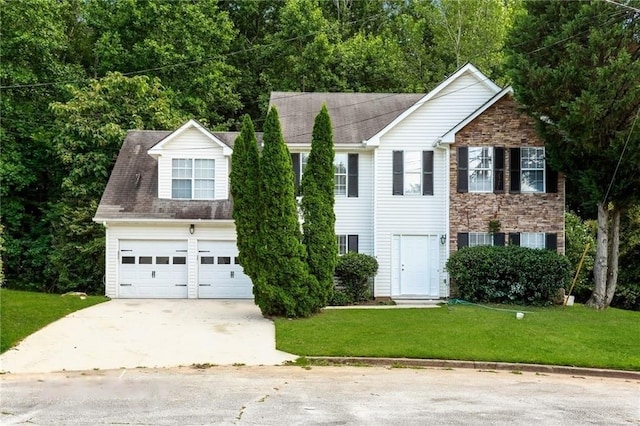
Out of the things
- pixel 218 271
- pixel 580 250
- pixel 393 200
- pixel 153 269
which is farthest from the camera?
pixel 580 250

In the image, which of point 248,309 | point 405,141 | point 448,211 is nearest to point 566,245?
point 448,211

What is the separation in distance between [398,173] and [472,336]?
27.7 ft

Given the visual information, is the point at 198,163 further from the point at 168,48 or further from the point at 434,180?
the point at 168,48

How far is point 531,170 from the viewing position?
2097cm

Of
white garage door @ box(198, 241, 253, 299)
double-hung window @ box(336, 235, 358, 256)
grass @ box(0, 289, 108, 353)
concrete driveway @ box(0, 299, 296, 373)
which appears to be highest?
double-hung window @ box(336, 235, 358, 256)

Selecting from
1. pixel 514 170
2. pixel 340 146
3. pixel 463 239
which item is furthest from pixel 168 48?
pixel 514 170

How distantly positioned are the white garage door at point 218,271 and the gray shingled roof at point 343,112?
448 cm

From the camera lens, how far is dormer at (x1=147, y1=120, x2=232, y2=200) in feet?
72.8

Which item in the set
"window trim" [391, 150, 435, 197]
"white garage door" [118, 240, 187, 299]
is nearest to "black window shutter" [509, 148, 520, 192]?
"window trim" [391, 150, 435, 197]

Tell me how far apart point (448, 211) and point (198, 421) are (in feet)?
48.7

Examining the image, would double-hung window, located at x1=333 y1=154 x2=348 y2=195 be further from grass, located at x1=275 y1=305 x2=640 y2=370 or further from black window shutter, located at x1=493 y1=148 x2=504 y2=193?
grass, located at x1=275 y1=305 x2=640 y2=370

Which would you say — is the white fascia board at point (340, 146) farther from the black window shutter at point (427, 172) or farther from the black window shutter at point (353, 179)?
the black window shutter at point (427, 172)

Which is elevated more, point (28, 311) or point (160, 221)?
point (160, 221)

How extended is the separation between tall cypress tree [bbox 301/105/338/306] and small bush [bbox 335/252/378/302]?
120 inches
